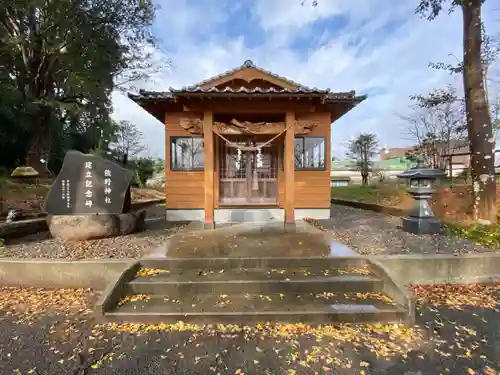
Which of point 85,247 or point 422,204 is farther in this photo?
point 422,204

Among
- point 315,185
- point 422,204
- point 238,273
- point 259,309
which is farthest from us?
point 315,185

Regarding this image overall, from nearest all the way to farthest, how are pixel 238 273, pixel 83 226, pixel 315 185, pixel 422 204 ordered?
1. pixel 238 273
2. pixel 83 226
3. pixel 422 204
4. pixel 315 185

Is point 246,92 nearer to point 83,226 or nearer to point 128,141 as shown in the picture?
point 83,226

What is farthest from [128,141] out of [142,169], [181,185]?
[181,185]

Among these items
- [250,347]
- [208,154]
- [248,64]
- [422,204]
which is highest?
[248,64]

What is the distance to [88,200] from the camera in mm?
5844

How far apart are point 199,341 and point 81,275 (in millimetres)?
2360

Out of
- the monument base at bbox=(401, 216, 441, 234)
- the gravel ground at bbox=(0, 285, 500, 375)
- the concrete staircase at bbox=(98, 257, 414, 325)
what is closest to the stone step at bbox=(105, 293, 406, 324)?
the concrete staircase at bbox=(98, 257, 414, 325)

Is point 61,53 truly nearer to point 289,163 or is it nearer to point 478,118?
point 289,163

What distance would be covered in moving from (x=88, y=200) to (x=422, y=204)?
7177 millimetres

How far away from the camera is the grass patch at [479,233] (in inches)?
199

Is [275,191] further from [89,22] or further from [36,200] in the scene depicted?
[89,22]

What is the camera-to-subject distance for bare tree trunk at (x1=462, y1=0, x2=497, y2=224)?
20.4 feet

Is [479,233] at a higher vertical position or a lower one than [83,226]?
lower
